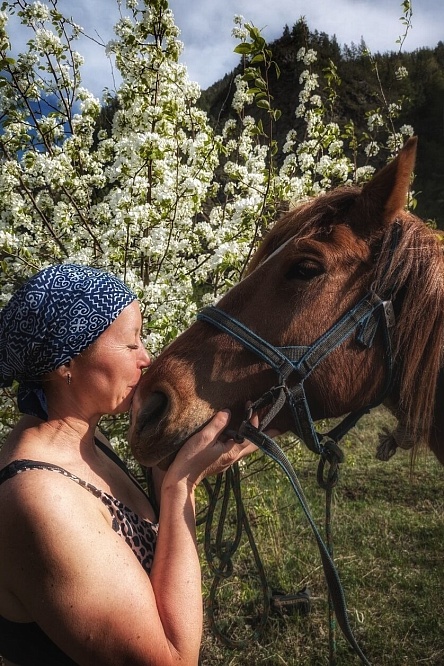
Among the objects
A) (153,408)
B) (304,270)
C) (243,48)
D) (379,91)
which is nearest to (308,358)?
(304,270)

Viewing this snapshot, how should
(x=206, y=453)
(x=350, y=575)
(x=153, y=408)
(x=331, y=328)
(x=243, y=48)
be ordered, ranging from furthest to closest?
(x=350, y=575)
(x=243, y=48)
(x=331, y=328)
(x=153, y=408)
(x=206, y=453)

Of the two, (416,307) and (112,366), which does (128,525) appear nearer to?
(112,366)

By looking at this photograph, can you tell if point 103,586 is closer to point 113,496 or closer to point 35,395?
point 113,496

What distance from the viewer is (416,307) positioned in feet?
5.47

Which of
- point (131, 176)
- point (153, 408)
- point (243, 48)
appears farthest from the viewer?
point (131, 176)

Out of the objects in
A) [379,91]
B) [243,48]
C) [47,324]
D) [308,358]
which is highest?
[379,91]

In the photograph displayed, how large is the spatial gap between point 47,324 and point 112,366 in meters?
0.24

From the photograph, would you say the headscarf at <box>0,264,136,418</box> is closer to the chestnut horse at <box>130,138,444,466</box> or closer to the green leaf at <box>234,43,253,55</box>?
the chestnut horse at <box>130,138,444,466</box>

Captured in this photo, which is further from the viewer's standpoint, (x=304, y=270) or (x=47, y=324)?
(x=304, y=270)

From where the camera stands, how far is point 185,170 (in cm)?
303

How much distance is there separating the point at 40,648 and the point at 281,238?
4.97ft

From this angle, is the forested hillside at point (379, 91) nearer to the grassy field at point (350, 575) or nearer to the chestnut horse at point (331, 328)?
the grassy field at point (350, 575)

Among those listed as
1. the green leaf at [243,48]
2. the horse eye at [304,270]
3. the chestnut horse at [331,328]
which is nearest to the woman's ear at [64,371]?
the chestnut horse at [331,328]

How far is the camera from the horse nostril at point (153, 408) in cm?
151
